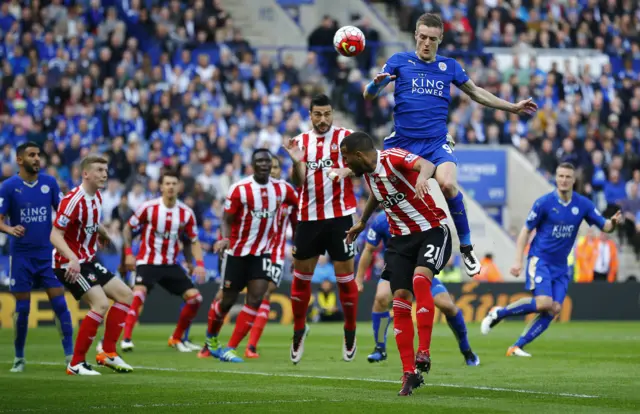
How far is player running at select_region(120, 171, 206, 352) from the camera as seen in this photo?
1608 cm

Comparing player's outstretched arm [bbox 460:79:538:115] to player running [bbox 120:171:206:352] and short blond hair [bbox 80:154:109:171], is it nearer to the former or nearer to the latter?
short blond hair [bbox 80:154:109:171]

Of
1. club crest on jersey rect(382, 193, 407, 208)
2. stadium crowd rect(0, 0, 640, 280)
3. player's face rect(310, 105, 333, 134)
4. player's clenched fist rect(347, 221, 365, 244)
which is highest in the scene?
stadium crowd rect(0, 0, 640, 280)

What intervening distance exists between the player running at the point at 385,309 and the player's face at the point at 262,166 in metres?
1.48

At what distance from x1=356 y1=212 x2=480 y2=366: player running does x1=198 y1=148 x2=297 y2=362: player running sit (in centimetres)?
122

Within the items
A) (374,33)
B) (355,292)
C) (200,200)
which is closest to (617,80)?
(374,33)

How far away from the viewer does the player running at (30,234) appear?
12656 mm

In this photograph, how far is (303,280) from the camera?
42.0ft

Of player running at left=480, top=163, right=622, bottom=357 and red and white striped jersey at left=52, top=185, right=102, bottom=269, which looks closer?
red and white striped jersey at left=52, top=185, right=102, bottom=269

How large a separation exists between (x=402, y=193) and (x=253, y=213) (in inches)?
186

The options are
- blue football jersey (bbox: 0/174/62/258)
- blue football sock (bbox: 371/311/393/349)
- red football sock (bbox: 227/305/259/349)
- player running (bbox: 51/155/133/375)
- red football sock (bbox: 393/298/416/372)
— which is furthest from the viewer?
red football sock (bbox: 227/305/259/349)

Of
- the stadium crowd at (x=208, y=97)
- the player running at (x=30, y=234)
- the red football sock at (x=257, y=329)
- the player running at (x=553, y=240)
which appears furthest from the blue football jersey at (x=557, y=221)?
the stadium crowd at (x=208, y=97)

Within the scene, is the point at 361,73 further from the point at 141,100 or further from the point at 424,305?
the point at 424,305

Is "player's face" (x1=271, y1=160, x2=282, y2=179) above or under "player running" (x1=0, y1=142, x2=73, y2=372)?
above

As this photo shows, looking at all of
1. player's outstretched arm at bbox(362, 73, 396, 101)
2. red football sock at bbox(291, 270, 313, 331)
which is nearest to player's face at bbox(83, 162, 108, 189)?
red football sock at bbox(291, 270, 313, 331)
